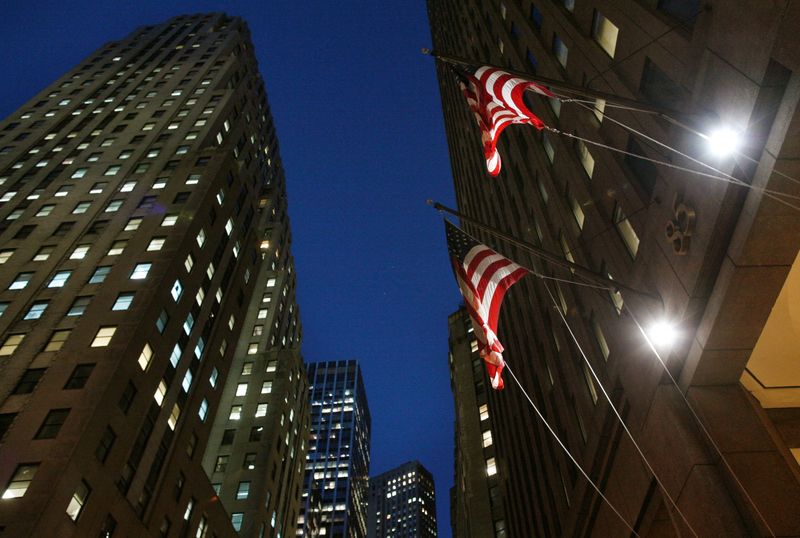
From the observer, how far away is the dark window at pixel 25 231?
4088cm

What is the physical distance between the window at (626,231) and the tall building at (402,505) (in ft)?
551

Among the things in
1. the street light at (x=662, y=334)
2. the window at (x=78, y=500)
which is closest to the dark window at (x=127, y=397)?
the window at (x=78, y=500)

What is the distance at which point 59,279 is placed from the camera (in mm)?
36500

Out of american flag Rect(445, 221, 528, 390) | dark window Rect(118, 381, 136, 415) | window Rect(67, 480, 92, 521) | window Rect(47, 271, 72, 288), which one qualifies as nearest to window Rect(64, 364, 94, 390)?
dark window Rect(118, 381, 136, 415)

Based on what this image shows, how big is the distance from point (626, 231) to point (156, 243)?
112 ft

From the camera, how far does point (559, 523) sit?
23406 mm

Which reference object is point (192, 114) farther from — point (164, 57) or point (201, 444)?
point (201, 444)

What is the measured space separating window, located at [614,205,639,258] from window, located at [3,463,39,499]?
27670 mm

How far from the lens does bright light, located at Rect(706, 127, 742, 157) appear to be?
991cm

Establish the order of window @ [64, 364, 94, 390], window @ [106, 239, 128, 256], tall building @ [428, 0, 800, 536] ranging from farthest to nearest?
window @ [106, 239, 128, 256] → window @ [64, 364, 94, 390] → tall building @ [428, 0, 800, 536]

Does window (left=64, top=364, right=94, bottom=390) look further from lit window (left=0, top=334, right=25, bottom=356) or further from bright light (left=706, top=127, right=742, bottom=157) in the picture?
bright light (left=706, top=127, right=742, bottom=157)

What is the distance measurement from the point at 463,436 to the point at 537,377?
32.9m

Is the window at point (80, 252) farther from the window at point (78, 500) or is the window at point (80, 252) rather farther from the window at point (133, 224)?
the window at point (78, 500)

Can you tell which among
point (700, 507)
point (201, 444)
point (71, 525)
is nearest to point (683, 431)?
point (700, 507)
